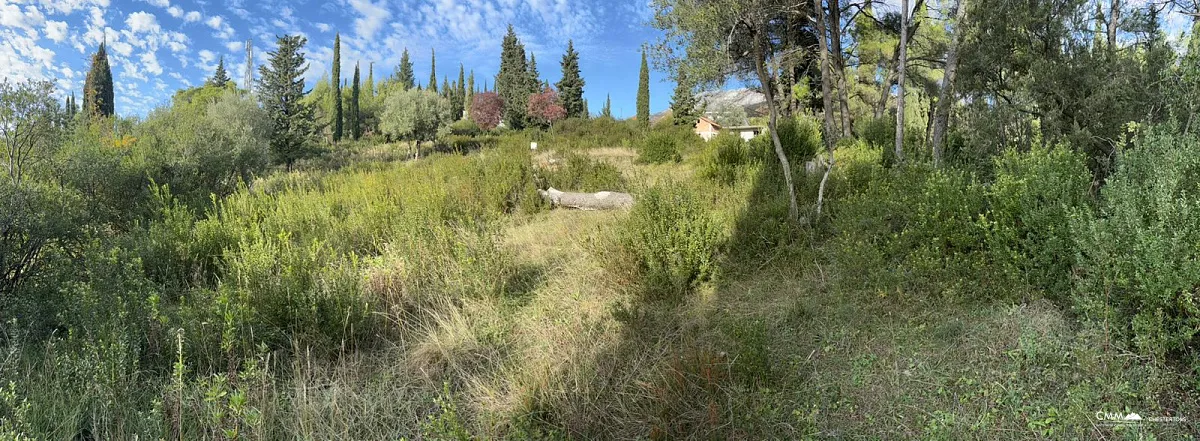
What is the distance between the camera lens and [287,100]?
21.5m

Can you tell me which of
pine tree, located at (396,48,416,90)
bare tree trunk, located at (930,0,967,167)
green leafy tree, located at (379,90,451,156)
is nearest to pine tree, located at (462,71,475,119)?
pine tree, located at (396,48,416,90)

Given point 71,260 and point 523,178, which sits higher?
point 523,178

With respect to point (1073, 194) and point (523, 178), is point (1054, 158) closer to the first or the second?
point (1073, 194)

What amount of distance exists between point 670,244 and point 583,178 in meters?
4.71

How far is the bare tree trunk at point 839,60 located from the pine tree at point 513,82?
25361 mm

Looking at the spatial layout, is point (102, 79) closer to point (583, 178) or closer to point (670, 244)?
point (583, 178)

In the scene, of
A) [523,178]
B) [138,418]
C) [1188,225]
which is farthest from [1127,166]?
[523,178]

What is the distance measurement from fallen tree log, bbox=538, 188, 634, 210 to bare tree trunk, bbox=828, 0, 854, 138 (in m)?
5.28

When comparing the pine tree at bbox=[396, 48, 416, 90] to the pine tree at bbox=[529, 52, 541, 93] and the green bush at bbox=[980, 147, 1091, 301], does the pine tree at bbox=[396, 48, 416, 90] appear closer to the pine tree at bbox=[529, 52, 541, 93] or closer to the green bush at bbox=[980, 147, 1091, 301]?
the pine tree at bbox=[529, 52, 541, 93]

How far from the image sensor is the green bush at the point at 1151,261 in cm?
191

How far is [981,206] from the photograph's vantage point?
10.4 ft

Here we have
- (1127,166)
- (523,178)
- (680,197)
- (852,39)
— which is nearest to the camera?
(1127,166)

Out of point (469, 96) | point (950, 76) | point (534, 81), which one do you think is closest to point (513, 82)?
point (534, 81)

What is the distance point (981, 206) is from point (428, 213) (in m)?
4.68
